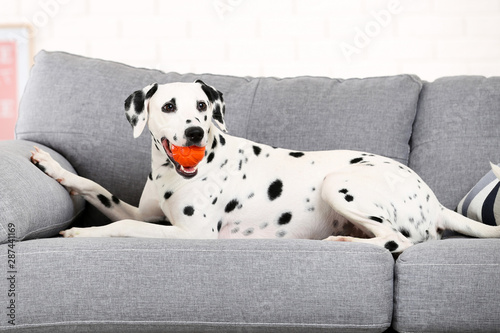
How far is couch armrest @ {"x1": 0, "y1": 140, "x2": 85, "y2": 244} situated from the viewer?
2.03 meters

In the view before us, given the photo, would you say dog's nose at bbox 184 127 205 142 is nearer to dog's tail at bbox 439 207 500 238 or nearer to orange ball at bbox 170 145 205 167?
orange ball at bbox 170 145 205 167

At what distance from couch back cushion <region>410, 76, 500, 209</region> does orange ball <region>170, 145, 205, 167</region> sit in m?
1.11

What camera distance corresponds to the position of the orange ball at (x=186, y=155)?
89.6 inches

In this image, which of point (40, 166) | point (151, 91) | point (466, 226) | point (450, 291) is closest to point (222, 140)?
point (151, 91)

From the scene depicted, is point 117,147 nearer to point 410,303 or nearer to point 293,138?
point 293,138

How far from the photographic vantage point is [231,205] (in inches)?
97.0

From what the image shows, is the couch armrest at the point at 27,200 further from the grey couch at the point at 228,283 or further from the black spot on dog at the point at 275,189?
the black spot on dog at the point at 275,189

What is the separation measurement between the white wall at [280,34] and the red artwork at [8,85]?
233 millimetres

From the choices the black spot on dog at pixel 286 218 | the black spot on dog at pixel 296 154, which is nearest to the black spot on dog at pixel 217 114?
the black spot on dog at pixel 296 154

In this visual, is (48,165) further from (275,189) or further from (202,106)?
(275,189)

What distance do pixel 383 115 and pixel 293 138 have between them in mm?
Answer: 443

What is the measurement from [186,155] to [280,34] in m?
2.07

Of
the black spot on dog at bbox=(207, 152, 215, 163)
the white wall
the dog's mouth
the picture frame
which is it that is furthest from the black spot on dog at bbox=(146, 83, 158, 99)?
the picture frame

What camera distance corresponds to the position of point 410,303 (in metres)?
1.81
